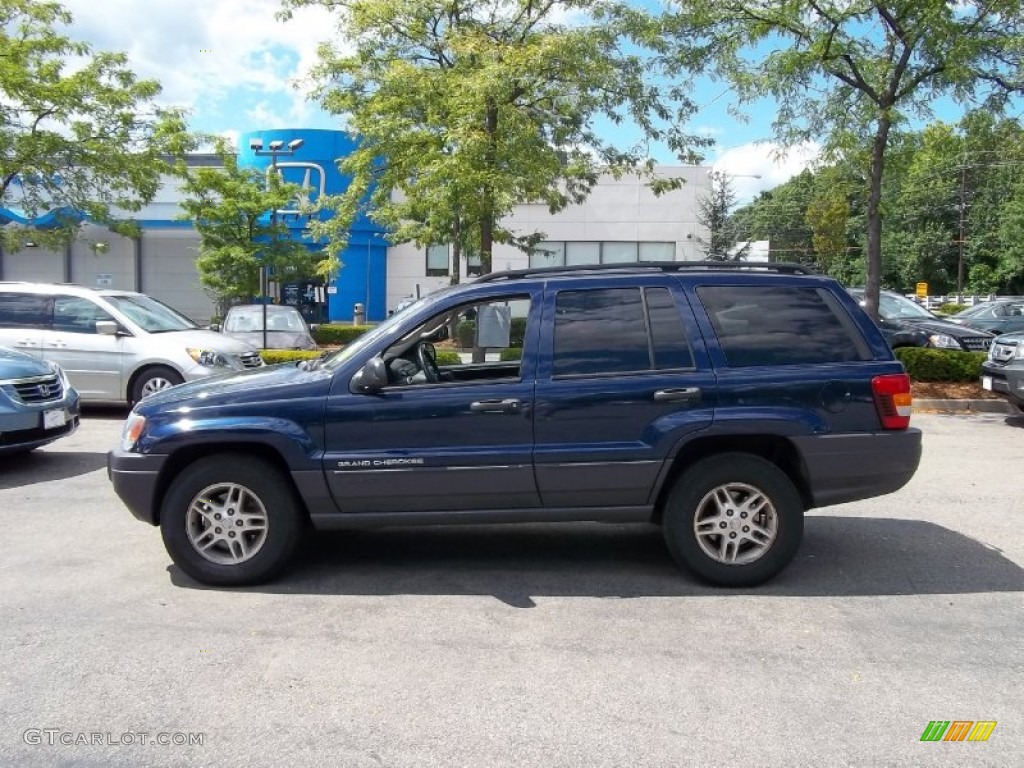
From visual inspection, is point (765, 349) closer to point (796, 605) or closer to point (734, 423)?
point (734, 423)

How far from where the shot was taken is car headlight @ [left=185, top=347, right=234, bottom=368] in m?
11.0

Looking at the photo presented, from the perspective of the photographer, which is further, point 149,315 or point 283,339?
point 283,339

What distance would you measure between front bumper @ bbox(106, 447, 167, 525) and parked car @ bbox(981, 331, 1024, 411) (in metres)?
10.2

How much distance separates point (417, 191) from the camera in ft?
54.0

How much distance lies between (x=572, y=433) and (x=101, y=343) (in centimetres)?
858

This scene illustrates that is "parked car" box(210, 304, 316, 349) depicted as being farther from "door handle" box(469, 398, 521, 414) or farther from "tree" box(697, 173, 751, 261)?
"tree" box(697, 173, 751, 261)

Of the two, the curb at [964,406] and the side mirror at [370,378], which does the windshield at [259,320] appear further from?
the side mirror at [370,378]

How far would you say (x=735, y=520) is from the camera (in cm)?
498

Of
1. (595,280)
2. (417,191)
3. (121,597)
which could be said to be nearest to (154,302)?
(417,191)

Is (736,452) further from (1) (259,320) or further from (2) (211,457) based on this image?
A: (1) (259,320)

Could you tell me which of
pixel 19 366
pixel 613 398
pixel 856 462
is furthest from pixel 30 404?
pixel 856 462

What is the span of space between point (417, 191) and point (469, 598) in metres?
12.7

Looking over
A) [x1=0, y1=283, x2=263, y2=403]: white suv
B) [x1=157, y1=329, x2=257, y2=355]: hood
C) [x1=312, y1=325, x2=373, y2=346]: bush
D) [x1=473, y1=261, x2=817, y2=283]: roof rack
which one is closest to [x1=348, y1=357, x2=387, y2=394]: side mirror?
[x1=473, y1=261, x2=817, y2=283]: roof rack

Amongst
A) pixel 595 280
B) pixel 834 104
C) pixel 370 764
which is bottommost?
pixel 370 764
